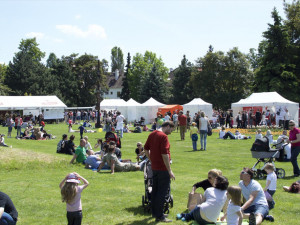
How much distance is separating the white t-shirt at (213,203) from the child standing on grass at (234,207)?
1.12 ft

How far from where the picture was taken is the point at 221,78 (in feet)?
179

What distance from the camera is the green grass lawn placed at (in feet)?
22.7

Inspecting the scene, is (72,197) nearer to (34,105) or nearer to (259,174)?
(259,174)

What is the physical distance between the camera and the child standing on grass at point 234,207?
5504 millimetres

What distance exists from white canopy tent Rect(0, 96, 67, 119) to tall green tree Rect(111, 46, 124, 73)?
227 ft

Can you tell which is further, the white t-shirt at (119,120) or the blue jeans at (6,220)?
the white t-shirt at (119,120)

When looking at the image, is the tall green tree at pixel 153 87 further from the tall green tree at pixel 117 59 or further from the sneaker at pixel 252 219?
the tall green tree at pixel 117 59

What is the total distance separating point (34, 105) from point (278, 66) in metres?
29.7

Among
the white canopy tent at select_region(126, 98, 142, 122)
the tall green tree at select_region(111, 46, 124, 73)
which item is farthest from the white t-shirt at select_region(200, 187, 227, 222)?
the tall green tree at select_region(111, 46, 124, 73)

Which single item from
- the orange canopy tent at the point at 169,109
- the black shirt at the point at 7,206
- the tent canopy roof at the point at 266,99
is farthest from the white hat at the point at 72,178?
the orange canopy tent at the point at 169,109

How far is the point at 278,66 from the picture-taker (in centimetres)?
3978

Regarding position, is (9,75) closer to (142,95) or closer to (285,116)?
(142,95)

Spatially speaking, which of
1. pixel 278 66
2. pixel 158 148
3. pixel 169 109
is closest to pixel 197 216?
pixel 158 148

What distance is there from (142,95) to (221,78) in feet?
44.4
